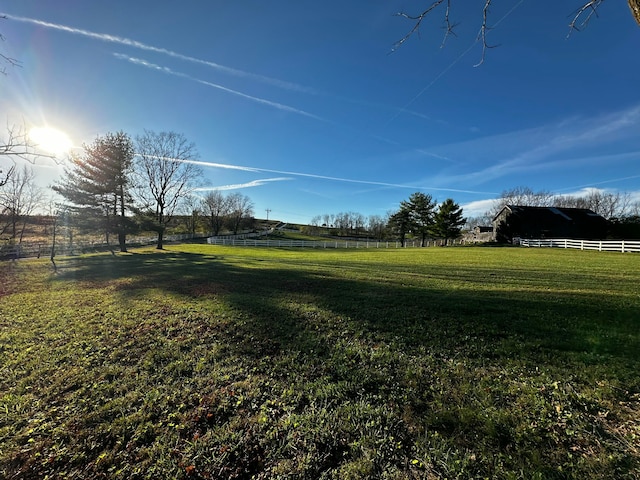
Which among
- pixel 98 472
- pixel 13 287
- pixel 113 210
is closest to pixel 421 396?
pixel 98 472

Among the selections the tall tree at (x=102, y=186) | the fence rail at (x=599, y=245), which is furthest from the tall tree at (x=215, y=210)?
the fence rail at (x=599, y=245)

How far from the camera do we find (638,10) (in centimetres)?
277

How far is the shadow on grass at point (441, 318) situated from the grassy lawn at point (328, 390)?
0.05 m

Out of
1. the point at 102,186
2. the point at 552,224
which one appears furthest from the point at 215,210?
the point at 552,224

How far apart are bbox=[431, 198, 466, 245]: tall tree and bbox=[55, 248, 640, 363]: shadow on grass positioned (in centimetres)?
3786

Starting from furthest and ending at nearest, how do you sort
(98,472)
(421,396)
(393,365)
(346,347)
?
(346,347), (393,365), (421,396), (98,472)

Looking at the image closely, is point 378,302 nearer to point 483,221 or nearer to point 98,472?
point 98,472

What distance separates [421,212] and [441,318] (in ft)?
149

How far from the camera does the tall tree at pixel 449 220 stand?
44812mm

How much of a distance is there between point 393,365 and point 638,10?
4.88 meters

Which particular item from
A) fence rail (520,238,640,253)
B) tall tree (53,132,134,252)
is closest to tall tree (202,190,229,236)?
tall tree (53,132,134,252)

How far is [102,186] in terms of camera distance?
24.9m

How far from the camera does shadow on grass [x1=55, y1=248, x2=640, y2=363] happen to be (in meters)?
4.45

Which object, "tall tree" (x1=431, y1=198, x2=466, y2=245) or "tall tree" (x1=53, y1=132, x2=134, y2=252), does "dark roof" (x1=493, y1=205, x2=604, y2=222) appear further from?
"tall tree" (x1=53, y1=132, x2=134, y2=252)
